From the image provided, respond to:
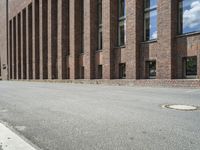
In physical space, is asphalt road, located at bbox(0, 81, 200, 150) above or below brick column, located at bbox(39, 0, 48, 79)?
below

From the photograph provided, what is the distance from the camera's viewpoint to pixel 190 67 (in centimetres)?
1988

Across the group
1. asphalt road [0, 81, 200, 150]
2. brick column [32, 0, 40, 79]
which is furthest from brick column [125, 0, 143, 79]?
brick column [32, 0, 40, 79]

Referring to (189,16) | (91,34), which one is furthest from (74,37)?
(189,16)

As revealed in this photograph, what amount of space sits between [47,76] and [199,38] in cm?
2582

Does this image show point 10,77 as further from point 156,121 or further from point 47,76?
point 156,121

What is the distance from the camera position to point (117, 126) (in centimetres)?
680

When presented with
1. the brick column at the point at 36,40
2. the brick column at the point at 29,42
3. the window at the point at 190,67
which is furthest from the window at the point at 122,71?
the brick column at the point at 29,42

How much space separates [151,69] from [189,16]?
4.89m

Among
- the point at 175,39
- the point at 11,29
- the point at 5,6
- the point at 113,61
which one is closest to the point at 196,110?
the point at 175,39

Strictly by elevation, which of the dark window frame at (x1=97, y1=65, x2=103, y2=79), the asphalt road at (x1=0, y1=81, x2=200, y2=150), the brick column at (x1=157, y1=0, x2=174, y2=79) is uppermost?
the brick column at (x1=157, y1=0, x2=174, y2=79)

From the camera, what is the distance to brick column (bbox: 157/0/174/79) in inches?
795

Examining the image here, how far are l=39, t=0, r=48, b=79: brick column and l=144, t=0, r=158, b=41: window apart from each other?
20590mm

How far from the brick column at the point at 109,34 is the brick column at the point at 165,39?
19.8ft

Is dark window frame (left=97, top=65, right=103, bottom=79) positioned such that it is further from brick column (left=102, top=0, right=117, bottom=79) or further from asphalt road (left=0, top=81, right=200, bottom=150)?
asphalt road (left=0, top=81, right=200, bottom=150)
